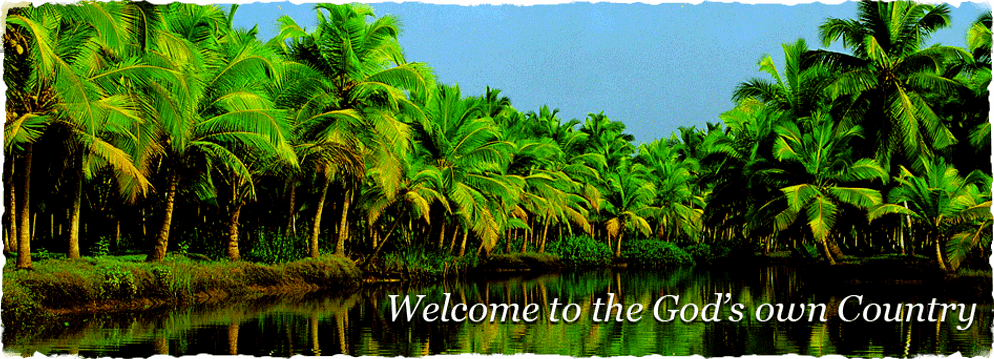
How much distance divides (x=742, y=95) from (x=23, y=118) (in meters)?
19.6

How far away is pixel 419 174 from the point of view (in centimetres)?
2077

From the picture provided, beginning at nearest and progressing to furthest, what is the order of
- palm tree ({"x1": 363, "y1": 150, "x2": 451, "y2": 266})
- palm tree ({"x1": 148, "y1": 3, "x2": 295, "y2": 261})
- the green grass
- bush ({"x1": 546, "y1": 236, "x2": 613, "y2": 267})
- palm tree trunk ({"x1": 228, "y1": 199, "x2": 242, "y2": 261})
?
1. the green grass
2. palm tree ({"x1": 148, "y1": 3, "x2": 295, "y2": 261})
3. palm tree trunk ({"x1": 228, "y1": 199, "x2": 242, "y2": 261})
4. palm tree ({"x1": 363, "y1": 150, "x2": 451, "y2": 266})
5. bush ({"x1": 546, "y1": 236, "x2": 613, "y2": 267})

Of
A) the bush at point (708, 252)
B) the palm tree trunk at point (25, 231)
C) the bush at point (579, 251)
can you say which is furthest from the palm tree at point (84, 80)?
the bush at point (708, 252)

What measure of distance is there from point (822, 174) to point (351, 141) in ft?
39.9

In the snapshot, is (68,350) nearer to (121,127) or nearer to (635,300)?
(121,127)

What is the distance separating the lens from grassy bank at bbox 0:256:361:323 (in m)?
10.8

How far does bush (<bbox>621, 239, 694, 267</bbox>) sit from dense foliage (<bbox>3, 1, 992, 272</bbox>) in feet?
33.7

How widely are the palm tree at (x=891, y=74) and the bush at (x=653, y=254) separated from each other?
19.9m

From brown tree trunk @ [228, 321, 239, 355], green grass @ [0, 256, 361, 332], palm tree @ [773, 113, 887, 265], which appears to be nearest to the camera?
brown tree trunk @ [228, 321, 239, 355]

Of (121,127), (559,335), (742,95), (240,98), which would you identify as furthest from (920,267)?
(121,127)

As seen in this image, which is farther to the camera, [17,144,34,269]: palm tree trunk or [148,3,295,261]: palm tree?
[148,3,295,261]: palm tree

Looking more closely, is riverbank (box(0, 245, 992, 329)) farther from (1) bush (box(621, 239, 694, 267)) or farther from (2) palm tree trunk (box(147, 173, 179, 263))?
(1) bush (box(621, 239, 694, 267))

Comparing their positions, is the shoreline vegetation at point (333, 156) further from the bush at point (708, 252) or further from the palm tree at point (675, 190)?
the bush at point (708, 252)

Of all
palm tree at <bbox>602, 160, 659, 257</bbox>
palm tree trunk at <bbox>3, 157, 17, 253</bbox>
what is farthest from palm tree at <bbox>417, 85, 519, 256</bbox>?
palm tree at <bbox>602, 160, 659, 257</bbox>
